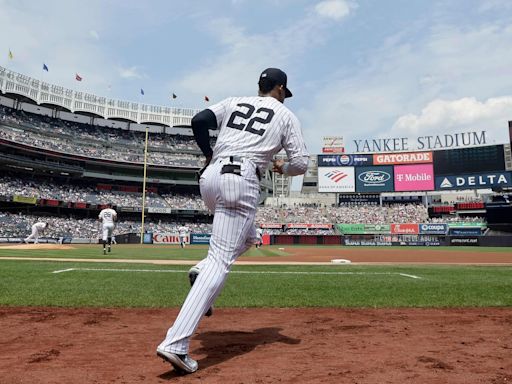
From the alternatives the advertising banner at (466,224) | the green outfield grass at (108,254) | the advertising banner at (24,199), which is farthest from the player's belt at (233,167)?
the advertising banner at (466,224)

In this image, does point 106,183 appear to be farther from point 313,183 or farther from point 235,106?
point 235,106

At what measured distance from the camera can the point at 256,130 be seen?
2863mm

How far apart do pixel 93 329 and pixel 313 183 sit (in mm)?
71415

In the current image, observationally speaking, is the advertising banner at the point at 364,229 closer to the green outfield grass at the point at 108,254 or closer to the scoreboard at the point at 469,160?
the scoreboard at the point at 469,160

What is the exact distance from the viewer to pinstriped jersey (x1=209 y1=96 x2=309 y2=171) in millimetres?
2840

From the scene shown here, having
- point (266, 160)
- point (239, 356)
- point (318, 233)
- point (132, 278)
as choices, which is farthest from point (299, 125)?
point (318, 233)

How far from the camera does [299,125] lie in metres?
3.01

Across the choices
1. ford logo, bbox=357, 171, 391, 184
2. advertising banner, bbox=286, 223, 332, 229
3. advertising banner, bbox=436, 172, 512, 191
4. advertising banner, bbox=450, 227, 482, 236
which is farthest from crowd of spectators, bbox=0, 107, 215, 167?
advertising banner, bbox=450, 227, 482, 236

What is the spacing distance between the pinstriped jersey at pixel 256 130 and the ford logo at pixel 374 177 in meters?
52.7

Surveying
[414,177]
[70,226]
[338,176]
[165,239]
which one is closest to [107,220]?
[165,239]

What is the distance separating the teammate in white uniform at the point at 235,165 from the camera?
102 inches

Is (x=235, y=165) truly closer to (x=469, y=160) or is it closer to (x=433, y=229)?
(x=433, y=229)

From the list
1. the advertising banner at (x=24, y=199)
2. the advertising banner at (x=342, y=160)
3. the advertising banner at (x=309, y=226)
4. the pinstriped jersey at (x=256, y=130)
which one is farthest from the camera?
the advertising banner at (x=342, y=160)

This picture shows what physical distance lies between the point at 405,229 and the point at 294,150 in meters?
47.1
